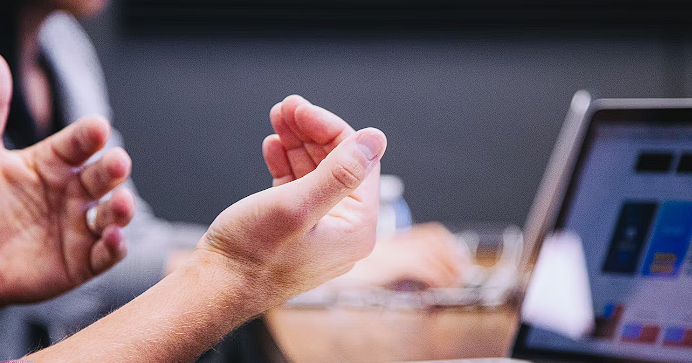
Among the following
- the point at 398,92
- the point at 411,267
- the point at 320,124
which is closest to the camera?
the point at 320,124

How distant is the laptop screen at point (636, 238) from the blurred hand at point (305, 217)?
244mm

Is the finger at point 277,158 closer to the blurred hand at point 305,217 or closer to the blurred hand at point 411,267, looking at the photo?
the blurred hand at point 305,217

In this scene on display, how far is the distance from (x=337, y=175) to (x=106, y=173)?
0.39 meters

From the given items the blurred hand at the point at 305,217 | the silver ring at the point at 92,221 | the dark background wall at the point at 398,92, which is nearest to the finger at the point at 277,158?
the blurred hand at the point at 305,217

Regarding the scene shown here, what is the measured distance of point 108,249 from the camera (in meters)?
0.70

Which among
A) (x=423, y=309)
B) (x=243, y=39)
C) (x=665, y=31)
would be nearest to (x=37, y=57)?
(x=243, y=39)

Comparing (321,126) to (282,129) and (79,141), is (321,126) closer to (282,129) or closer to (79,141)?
(282,129)

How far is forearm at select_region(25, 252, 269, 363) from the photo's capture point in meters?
0.45

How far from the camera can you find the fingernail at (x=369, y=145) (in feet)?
1.46

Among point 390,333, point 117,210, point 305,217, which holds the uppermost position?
point 305,217

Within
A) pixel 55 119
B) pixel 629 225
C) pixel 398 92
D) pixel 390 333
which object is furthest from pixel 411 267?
pixel 398 92

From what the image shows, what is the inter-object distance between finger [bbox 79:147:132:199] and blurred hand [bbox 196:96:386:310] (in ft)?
0.69

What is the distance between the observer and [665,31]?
208 cm

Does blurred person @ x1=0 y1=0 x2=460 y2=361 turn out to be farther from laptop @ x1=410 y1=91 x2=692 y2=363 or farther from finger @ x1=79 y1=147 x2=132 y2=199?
laptop @ x1=410 y1=91 x2=692 y2=363
